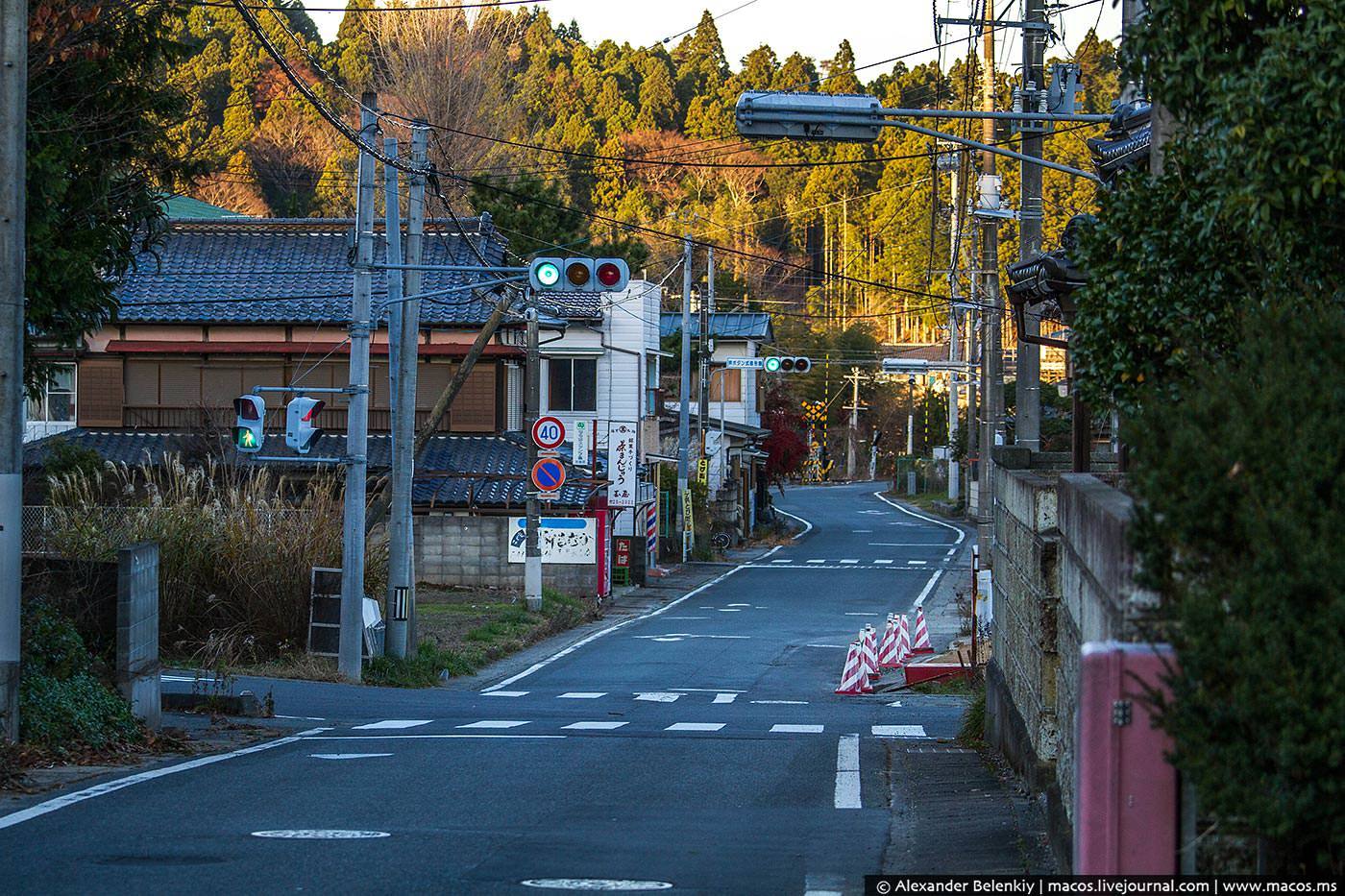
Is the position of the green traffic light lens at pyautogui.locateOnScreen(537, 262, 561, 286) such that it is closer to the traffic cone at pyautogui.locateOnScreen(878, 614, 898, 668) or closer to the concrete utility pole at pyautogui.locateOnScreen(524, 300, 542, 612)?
the traffic cone at pyautogui.locateOnScreen(878, 614, 898, 668)

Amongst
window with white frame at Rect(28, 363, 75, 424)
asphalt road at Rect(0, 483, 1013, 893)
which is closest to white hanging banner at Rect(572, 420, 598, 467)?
window with white frame at Rect(28, 363, 75, 424)

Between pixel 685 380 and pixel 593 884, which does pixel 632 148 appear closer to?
pixel 685 380

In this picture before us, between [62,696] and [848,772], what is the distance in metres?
6.33

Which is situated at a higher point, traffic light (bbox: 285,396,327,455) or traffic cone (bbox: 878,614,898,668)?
traffic light (bbox: 285,396,327,455)

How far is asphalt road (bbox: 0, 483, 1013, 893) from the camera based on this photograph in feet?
25.4

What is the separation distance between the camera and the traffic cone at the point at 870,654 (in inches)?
904

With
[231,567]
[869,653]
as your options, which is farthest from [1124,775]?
[231,567]

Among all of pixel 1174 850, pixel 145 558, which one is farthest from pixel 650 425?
pixel 1174 850

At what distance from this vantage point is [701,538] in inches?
2004

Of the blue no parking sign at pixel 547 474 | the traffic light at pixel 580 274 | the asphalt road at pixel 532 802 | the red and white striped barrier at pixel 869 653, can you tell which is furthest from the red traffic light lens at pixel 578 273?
the blue no parking sign at pixel 547 474

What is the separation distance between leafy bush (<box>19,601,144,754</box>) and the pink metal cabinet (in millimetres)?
9231

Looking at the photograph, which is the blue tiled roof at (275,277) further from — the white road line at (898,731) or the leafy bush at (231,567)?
the white road line at (898,731)

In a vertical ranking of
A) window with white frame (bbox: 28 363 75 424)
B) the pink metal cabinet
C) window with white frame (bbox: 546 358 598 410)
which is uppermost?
window with white frame (bbox: 546 358 598 410)

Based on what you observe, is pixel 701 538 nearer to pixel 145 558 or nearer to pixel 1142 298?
pixel 145 558
